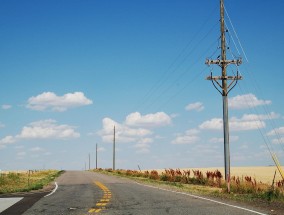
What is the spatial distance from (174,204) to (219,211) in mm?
2400

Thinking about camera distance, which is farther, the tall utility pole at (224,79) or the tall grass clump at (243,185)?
the tall utility pole at (224,79)

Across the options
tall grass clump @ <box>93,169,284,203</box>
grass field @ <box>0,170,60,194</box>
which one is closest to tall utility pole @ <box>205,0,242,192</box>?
tall grass clump @ <box>93,169,284,203</box>

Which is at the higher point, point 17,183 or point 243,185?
point 243,185

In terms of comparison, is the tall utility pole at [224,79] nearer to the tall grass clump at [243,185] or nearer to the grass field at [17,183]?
the tall grass clump at [243,185]

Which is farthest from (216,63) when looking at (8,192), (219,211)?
(219,211)

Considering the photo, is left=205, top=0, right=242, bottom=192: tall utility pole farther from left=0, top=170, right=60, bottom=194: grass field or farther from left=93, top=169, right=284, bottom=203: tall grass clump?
left=0, top=170, right=60, bottom=194: grass field

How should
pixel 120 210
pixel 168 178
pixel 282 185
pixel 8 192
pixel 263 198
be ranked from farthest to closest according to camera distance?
pixel 168 178, pixel 8 192, pixel 282 185, pixel 263 198, pixel 120 210

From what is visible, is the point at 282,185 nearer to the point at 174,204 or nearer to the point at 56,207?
the point at 174,204

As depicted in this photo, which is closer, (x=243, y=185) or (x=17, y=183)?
(x=243, y=185)

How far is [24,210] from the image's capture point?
13633mm

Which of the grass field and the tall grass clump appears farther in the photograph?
the grass field

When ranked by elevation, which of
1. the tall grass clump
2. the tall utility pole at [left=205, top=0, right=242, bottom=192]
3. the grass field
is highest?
the tall utility pole at [left=205, top=0, right=242, bottom=192]

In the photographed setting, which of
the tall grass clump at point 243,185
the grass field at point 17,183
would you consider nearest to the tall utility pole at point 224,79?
the tall grass clump at point 243,185

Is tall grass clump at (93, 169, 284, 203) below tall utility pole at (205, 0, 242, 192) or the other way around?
below
